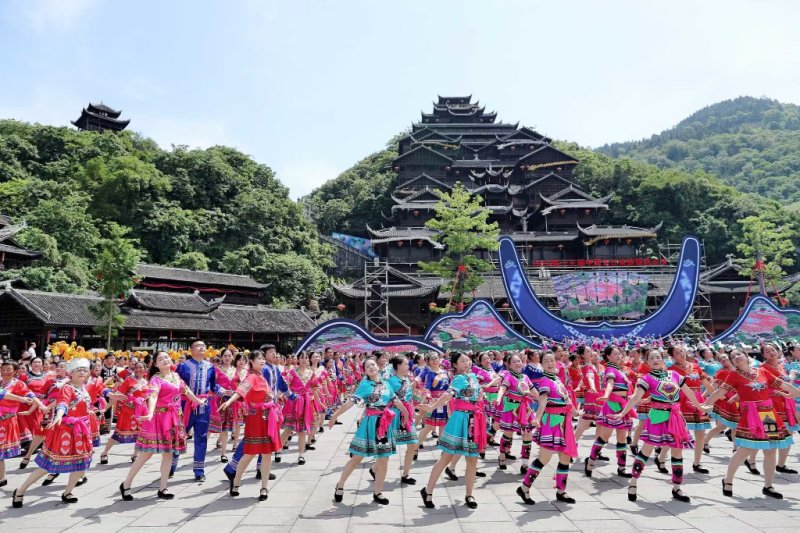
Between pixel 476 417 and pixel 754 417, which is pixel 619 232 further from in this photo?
pixel 476 417

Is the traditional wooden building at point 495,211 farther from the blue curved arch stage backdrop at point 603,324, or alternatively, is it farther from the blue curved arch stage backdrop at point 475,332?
the blue curved arch stage backdrop at point 603,324

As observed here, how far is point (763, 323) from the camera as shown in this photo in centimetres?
2064

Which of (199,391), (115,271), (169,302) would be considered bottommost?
(199,391)

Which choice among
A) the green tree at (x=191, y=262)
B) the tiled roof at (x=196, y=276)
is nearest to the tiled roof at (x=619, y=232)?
the tiled roof at (x=196, y=276)

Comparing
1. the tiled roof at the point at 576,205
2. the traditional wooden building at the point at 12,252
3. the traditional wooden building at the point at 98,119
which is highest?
the traditional wooden building at the point at 98,119

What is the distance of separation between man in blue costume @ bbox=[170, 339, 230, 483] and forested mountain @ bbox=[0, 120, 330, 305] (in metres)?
33.5

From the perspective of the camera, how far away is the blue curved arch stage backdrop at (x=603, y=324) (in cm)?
1838

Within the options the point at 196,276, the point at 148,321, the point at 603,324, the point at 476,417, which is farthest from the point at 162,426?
the point at 196,276

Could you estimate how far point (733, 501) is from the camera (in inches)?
260

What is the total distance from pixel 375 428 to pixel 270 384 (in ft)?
7.80

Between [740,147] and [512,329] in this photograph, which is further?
[740,147]

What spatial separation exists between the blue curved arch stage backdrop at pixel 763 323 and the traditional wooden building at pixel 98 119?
7729 centimetres

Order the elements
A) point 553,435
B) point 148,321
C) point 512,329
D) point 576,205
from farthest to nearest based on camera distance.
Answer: point 576,205
point 148,321
point 512,329
point 553,435

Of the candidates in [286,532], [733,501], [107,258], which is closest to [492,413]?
[733,501]
